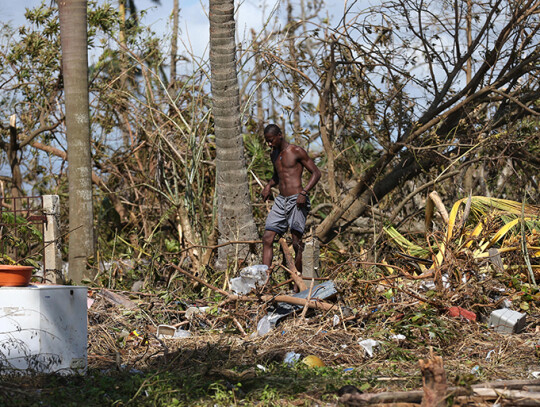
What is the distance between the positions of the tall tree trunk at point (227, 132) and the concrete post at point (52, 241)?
1912 mm

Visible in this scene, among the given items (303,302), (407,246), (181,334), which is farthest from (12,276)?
(407,246)

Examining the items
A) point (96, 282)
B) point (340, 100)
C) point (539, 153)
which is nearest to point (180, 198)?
point (96, 282)

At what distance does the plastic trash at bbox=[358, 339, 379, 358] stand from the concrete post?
12.9 ft

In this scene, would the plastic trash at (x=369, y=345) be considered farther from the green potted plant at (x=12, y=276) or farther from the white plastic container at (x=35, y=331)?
the green potted plant at (x=12, y=276)

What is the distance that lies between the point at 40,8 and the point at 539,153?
844cm

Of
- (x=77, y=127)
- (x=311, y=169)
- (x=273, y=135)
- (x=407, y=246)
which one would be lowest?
(x=407, y=246)

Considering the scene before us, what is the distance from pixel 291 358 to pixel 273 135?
3.06 meters

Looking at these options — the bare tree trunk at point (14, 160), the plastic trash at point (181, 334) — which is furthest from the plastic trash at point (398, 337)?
the bare tree trunk at point (14, 160)

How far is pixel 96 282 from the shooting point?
25.6 ft

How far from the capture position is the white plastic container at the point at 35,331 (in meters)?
4.40

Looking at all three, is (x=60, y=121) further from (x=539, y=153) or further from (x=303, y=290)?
(x=539, y=153)

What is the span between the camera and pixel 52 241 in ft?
24.3

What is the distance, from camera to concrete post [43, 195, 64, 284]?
7449 millimetres

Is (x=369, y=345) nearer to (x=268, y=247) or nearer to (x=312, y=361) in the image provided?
(x=312, y=361)
